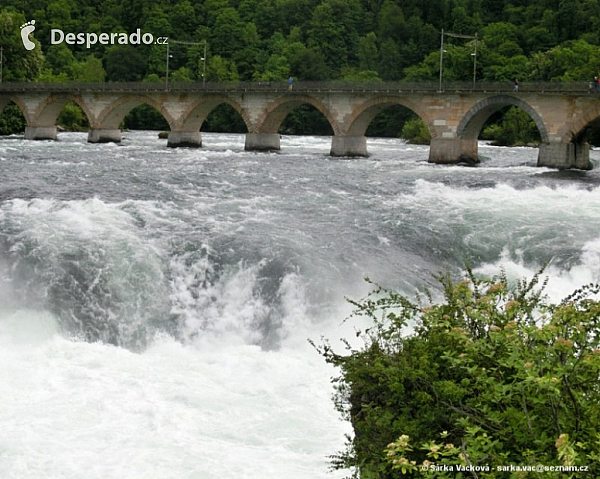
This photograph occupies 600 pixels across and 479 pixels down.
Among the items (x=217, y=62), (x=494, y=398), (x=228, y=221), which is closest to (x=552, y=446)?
(x=494, y=398)

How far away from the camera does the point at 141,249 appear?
2441 cm

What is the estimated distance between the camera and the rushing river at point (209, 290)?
575 inches

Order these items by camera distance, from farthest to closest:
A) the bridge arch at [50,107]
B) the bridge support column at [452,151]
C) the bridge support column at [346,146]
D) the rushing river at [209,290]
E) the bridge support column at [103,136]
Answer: the bridge arch at [50,107] < the bridge support column at [103,136] < the bridge support column at [346,146] < the bridge support column at [452,151] < the rushing river at [209,290]

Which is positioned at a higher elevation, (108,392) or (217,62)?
(217,62)

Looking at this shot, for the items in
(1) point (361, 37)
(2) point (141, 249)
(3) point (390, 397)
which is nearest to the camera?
(3) point (390, 397)

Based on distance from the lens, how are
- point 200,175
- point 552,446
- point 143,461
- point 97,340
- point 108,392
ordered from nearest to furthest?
point 552,446 → point 143,461 → point 108,392 → point 97,340 → point 200,175

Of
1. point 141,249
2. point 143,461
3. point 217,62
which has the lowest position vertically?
point 143,461

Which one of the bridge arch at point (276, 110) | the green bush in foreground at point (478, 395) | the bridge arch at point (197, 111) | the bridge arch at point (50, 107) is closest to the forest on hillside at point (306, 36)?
the bridge arch at point (50, 107)

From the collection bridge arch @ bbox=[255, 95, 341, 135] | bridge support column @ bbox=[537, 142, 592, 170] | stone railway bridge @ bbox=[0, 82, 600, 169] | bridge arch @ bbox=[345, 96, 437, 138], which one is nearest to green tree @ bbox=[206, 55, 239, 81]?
stone railway bridge @ bbox=[0, 82, 600, 169]

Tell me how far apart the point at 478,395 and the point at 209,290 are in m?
13.1

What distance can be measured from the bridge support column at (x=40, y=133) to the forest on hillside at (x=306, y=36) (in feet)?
63.5

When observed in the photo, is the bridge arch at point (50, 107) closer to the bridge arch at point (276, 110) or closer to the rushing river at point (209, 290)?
the bridge arch at point (276, 110)

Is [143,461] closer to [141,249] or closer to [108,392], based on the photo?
[108,392]

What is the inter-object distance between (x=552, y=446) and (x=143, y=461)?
6.88 meters
